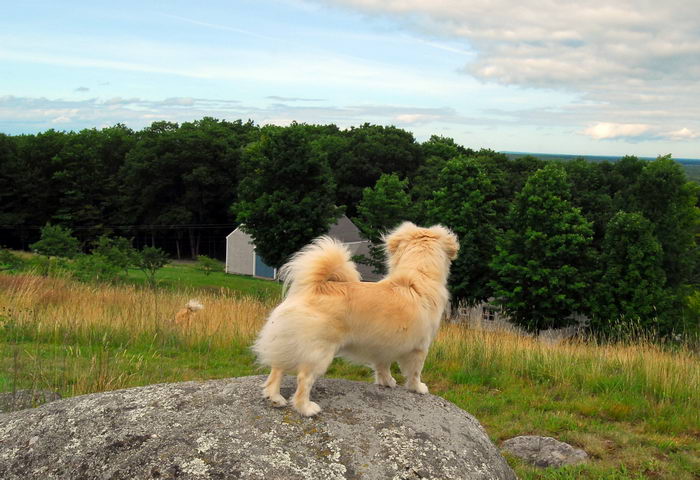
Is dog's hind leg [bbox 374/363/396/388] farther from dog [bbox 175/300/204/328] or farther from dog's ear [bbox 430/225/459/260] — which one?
dog [bbox 175/300/204/328]

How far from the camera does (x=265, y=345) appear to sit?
5078mm

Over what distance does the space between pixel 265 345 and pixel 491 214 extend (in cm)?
3175

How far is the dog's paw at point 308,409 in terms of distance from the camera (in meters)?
4.92

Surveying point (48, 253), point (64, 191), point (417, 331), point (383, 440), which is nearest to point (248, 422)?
point (383, 440)

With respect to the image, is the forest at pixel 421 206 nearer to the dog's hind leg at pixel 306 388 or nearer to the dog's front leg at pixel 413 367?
the dog's front leg at pixel 413 367

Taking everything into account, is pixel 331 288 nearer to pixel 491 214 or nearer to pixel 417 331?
pixel 417 331

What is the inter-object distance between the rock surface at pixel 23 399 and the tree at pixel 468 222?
28244mm

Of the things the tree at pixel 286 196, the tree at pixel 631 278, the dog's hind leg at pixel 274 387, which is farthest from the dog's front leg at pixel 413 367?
the tree at pixel 286 196

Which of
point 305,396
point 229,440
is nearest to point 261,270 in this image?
point 305,396

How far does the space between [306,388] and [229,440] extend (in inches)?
30.5

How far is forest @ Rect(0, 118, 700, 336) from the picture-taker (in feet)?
102

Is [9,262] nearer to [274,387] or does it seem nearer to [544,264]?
[274,387]

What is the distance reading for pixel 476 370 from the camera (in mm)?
10148

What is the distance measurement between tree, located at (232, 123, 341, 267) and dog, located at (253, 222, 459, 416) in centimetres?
3284
